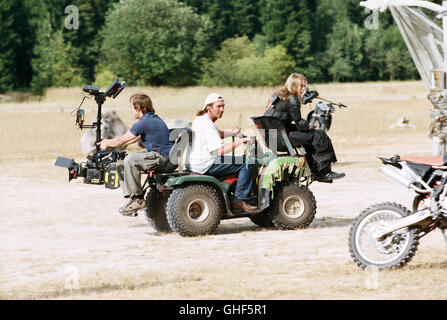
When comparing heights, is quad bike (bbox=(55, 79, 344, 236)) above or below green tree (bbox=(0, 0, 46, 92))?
below

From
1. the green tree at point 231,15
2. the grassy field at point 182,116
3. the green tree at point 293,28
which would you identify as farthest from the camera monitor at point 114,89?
the green tree at point 231,15

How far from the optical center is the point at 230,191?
1015 centimetres

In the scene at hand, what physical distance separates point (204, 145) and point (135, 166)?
815 millimetres

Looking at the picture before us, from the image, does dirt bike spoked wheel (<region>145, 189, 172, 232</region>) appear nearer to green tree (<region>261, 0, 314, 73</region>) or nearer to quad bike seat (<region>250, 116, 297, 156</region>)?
quad bike seat (<region>250, 116, 297, 156</region>)

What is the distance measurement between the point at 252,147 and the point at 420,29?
23.1 ft

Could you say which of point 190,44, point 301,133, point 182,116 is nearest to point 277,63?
point 190,44

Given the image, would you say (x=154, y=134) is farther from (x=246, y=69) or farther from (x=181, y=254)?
(x=246, y=69)

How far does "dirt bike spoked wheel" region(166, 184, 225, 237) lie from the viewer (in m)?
9.60

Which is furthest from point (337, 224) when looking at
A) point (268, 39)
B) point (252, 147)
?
point (268, 39)

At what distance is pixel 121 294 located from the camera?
6840mm

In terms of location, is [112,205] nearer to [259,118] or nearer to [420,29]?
[259,118]

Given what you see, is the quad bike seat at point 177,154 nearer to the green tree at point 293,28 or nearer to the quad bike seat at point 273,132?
the quad bike seat at point 273,132

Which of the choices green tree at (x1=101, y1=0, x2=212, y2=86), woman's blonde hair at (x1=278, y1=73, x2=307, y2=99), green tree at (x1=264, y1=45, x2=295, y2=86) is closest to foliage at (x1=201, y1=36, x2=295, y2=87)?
green tree at (x1=264, y1=45, x2=295, y2=86)

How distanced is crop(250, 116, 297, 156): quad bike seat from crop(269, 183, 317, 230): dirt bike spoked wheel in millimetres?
442
